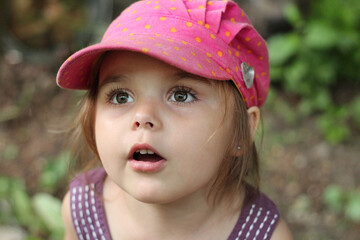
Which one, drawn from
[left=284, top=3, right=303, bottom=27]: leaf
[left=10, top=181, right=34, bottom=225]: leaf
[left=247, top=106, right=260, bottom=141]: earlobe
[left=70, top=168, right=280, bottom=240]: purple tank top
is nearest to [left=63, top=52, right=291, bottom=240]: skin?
[left=247, top=106, right=260, bottom=141]: earlobe

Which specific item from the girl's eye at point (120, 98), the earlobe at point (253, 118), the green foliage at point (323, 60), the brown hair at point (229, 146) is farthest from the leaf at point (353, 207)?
the girl's eye at point (120, 98)

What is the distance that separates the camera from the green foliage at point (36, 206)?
8.34 feet

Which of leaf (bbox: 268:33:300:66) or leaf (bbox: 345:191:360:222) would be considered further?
leaf (bbox: 268:33:300:66)

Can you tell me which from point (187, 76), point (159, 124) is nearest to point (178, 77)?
point (187, 76)

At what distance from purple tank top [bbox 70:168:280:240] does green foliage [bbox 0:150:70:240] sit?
0.83m

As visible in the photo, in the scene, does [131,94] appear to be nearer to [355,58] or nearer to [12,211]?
[12,211]

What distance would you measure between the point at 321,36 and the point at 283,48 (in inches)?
10.1

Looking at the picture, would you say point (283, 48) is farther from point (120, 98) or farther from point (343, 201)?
point (120, 98)

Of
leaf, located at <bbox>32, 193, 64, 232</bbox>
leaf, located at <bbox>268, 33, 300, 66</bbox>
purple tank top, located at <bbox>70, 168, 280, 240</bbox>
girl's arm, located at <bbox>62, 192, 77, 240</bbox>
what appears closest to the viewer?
purple tank top, located at <bbox>70, 168, 280, 240</bbox>

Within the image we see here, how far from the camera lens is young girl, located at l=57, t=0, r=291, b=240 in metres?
1.26

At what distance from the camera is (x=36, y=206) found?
2613 millimetres

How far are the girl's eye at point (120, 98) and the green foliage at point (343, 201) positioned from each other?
1.72 meters

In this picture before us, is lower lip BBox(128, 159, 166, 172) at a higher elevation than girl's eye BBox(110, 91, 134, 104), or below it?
below

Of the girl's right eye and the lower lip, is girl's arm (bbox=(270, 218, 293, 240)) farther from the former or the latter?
the girl's right eye
